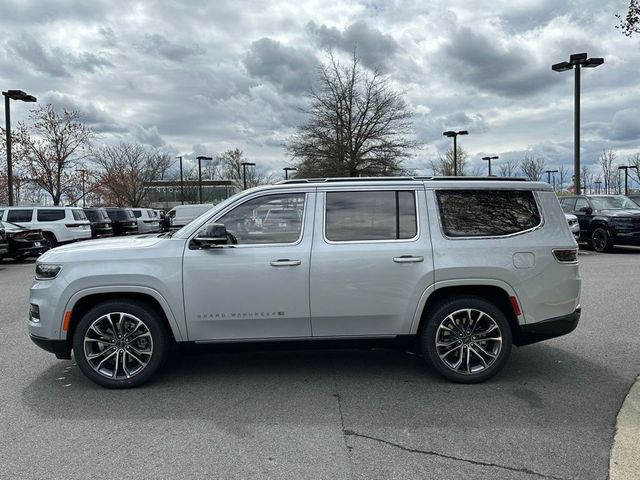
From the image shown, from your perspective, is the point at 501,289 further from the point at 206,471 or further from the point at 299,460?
the point at 206,471

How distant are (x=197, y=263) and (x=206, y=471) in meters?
1.80

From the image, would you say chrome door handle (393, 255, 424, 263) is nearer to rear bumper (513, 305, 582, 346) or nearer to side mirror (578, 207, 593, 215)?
rear bumper (513, 305, 582, 346)

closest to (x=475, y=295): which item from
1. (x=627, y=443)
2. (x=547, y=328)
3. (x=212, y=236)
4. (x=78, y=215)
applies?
(x=547, y=328)

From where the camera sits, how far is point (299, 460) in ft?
10.9

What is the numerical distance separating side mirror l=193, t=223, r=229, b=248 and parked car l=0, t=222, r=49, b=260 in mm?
13243

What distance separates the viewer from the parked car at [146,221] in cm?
3023

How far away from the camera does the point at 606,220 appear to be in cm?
1587

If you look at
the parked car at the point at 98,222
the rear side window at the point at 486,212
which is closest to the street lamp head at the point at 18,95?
the parked car at the point at 98,222

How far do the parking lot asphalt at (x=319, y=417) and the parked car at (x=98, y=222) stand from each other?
18.7 m

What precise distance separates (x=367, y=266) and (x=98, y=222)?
21690 mm

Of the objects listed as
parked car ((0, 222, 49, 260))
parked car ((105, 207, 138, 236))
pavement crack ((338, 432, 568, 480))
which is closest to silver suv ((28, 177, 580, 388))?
pavement crack ((338, 432, 568, 480))

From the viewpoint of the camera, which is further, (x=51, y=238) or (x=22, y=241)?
(x=51, y=238)

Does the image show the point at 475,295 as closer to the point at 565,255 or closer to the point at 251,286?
the point at 565,255

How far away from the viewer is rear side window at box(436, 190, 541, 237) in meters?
4.66
